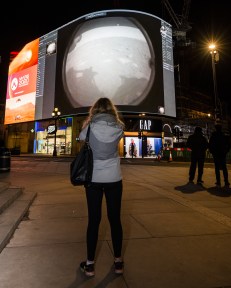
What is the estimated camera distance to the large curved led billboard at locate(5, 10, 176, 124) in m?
32.2

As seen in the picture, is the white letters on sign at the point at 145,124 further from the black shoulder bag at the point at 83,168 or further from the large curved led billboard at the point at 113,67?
the black shoulder bag at the point at 83,168

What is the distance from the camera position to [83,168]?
8.47 feet

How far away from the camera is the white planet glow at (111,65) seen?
105 feet

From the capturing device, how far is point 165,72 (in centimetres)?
3434

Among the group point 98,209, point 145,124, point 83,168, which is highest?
point 145,124

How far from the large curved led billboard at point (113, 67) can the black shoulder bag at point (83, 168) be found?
29303 millimetres

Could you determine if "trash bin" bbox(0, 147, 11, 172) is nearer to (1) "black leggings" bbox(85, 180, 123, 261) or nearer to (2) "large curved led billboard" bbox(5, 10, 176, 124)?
(1) "black leggings" bbox(85, 180, 123, 261)

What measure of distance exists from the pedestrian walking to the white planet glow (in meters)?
29.4

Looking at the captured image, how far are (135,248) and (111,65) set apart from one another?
103 feet

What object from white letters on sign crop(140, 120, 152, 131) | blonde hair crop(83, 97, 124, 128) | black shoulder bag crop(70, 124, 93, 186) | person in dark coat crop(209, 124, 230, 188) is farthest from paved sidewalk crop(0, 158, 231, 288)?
white letters on sign crop(140, 120, 152, 131)

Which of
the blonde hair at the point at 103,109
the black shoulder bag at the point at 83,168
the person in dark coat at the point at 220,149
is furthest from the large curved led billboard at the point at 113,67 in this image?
the black shoulder bag at the point at 83,168

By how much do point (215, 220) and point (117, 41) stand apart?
32029 mm

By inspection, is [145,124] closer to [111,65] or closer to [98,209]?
[111,65]

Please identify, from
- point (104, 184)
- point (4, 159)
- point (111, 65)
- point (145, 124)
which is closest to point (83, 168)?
point (104, 184)
